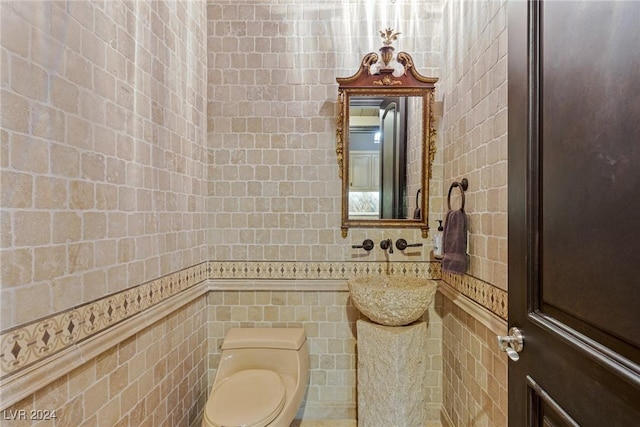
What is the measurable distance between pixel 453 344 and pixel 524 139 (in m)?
1.49

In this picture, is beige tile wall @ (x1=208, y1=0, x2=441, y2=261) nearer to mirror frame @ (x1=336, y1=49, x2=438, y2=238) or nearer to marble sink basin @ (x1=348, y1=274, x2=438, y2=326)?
mirror frame @ (x1=336, y1=49, x2=438, y2=238)

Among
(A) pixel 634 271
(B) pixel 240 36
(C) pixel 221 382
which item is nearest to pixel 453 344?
(C) pixel 221 382

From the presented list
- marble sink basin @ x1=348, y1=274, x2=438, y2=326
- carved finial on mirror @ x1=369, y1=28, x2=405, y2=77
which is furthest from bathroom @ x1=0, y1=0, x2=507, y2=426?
marble sink basin @ x1=348, y1=274, x2=438, y2=326

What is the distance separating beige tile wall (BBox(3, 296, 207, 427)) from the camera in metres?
0.97

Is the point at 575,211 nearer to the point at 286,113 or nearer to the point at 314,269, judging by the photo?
the point at 314,269

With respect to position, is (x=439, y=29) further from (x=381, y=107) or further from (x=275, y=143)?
(x=275, y=143)

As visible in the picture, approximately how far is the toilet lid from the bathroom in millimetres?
289

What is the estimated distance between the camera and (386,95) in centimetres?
204

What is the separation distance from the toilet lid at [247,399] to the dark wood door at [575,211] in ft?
3.51

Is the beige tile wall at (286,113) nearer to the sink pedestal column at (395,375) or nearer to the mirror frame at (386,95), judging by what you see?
the mirror frame at (386,95)

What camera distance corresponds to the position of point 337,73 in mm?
2100

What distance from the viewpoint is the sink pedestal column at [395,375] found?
1.70 m

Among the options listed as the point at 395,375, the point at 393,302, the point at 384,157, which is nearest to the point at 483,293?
the point at 393,302

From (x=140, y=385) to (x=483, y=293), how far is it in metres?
1.64
